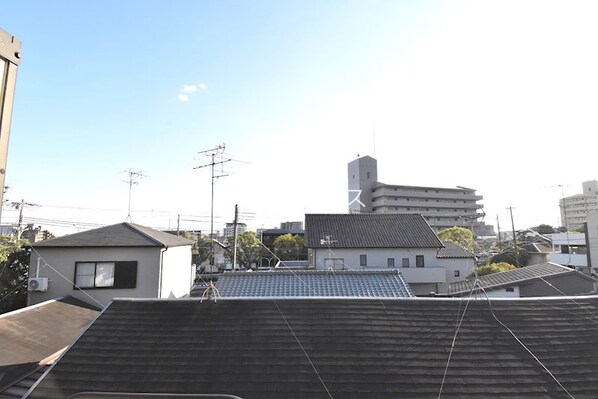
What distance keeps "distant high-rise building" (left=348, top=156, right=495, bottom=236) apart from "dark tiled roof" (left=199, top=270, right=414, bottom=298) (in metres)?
49.3

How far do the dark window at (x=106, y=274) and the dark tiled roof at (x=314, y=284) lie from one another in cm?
344

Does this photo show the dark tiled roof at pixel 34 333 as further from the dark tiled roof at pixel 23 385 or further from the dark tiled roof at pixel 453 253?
the dark tiled roof at pixel 453 253

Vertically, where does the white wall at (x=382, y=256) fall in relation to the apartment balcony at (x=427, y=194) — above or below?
below

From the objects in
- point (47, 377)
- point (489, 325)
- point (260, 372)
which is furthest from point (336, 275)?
point (47, 377)

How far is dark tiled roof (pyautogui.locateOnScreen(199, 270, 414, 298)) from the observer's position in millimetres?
11094

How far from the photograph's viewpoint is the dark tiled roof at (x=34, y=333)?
736 cm

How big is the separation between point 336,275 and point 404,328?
6748 millimetres

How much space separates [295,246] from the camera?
3950cm

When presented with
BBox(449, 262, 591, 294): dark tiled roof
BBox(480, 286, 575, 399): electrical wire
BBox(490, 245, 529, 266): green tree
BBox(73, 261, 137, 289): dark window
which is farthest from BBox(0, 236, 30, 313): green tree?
BBox(490, 245, 529, 266): green tree

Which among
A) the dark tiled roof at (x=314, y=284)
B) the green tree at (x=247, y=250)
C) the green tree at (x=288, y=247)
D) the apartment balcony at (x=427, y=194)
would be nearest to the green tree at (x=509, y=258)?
the green tree at (x=288, y=247)

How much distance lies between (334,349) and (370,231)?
61.6 ft

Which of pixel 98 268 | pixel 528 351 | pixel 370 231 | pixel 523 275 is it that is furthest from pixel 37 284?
pixel 523 275

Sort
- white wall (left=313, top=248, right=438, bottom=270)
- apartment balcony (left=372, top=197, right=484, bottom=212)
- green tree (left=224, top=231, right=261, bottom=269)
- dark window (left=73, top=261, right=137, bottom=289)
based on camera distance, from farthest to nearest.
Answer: apartment balcony (left=372, top=197, right=484, bottom=212) → green tree (left=224, top=231, right=261, bottom=269) → white wall (left=313, top=248, right=438, bottom=270) → dark window (left=73, top=261, right=137, bottom=289)

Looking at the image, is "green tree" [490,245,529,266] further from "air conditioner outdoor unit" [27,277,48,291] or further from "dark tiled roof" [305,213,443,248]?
"air conditioner outdoor unit" [27,277,48,291]
